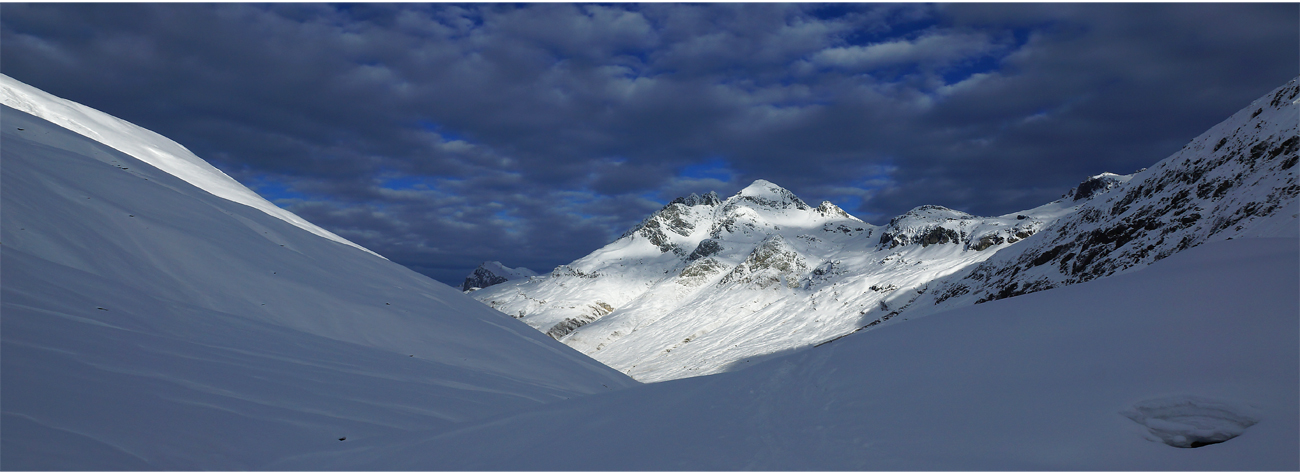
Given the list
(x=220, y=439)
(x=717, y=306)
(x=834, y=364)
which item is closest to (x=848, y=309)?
(x=717, y=306)

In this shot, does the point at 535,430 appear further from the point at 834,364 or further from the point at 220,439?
the point at 834,364

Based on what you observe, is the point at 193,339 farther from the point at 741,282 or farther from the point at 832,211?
the point at 832,211

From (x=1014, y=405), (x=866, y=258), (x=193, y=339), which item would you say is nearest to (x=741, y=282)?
(x=866, y=258)

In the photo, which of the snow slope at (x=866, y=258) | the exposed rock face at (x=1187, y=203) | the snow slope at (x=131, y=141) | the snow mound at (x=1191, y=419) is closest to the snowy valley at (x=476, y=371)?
the snow mound at (x=1191, y=419)

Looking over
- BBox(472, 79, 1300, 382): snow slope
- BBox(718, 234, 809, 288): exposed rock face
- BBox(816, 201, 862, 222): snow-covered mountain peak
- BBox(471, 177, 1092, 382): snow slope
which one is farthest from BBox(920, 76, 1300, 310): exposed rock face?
BBox(816, 201, 862, 222): snow-covered mountain peak

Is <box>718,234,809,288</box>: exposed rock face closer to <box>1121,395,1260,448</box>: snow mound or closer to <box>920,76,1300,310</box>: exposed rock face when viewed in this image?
<box>920,76,1300,310</box>: exposed rock face

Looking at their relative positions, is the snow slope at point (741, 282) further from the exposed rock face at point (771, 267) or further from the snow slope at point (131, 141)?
the snow slope at point (131, 141)
